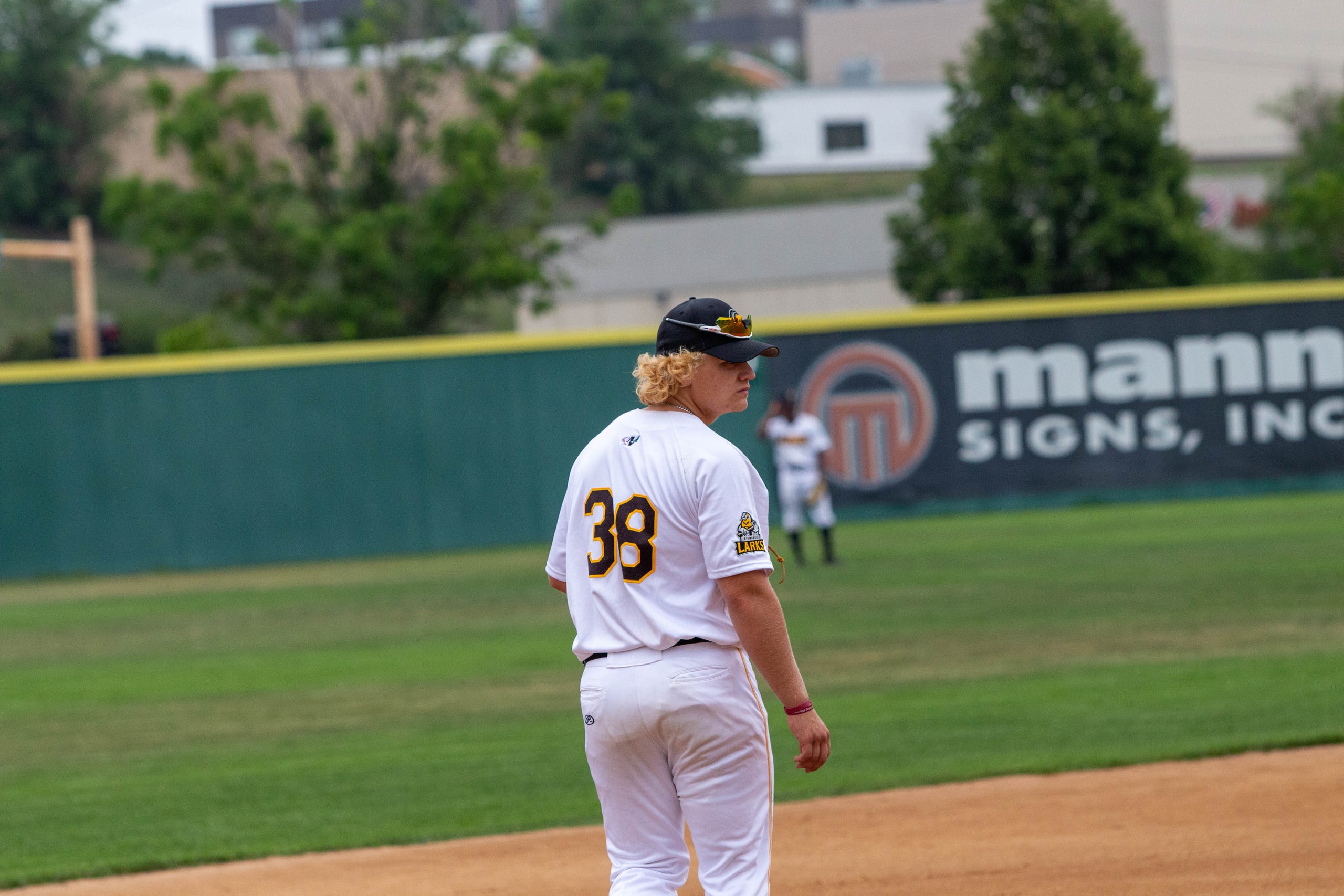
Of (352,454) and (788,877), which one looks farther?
(352,454)

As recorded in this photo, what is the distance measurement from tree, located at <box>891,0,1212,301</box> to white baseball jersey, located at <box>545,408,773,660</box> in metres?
28.1

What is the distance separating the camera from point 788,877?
6.43 meters

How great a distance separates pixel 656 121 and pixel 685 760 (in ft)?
221

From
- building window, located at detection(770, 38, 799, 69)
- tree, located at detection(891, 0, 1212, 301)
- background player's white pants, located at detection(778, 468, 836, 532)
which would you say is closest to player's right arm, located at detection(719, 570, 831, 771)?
background player's white pants, located at detection(778, 468, 836, 532)

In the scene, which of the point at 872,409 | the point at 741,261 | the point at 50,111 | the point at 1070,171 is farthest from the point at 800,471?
the point at 50,111

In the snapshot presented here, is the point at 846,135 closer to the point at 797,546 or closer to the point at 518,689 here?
the point at 797,546

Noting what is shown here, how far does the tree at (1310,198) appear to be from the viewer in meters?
39.5

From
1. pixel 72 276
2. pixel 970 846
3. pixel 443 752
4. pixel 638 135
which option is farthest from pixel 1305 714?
pixel 638 135

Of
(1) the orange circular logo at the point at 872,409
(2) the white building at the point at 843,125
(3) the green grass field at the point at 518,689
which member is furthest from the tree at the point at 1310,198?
(3) the green grass field at the point at 518,689

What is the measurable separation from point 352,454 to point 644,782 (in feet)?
66.8

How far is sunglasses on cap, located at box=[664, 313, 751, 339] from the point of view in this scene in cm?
397

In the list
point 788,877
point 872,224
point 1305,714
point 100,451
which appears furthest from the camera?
point 872,224

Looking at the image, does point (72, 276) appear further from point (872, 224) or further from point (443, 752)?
point (443, 752)

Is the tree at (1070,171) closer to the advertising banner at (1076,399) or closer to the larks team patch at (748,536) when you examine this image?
the advertising banner at (1076,399)
